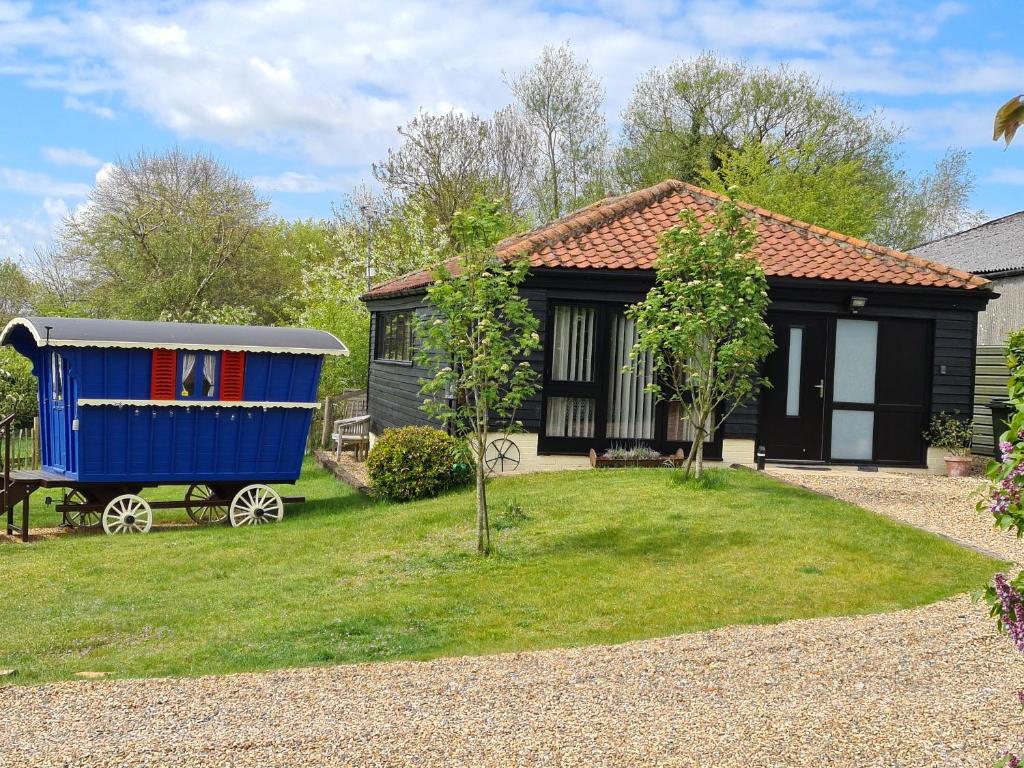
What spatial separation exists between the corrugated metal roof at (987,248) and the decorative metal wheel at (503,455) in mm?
11356

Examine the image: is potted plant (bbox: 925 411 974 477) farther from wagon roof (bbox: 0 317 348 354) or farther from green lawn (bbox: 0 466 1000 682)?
wagon roof (bbox: 0 317 348 354)

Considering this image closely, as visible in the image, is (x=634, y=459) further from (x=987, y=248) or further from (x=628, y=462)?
(x=987, y=248)

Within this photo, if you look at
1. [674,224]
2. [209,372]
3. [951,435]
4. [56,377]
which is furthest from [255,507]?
[951,435]

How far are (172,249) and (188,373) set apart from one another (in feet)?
69.2

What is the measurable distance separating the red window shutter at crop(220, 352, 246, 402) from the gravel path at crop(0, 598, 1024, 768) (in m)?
7.02

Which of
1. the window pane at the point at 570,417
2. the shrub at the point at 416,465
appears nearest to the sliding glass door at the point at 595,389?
the window pane at the point at 570,417

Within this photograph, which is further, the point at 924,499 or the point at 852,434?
the point at 852,434

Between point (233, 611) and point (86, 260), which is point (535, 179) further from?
point (233, 611)

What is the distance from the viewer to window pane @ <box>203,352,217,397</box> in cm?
1289

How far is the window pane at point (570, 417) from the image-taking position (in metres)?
14.6

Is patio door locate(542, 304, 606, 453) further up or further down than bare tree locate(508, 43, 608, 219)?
further down

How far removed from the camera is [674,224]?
1580 centimetres

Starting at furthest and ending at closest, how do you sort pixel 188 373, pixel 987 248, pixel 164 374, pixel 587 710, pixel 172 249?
pixel 172 249 → pixel 987 248 → pixel 188 373 → pixel 164 374 → pixel 587 710

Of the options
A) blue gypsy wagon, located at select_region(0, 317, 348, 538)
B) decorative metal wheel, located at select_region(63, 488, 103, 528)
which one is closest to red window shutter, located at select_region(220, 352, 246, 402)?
blue gypsy wagon, located at select_region(0, 317, 348, 538)
